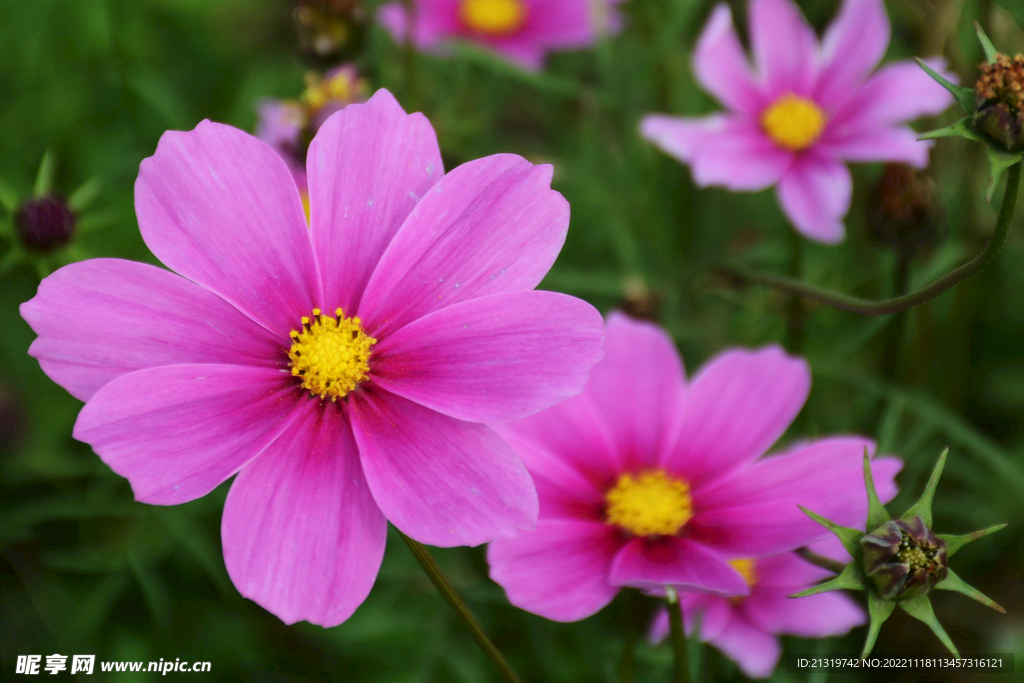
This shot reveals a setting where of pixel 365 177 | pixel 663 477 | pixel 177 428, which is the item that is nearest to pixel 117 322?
pixel 177 428

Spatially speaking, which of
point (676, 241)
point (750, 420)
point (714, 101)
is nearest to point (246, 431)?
point (750, 420)

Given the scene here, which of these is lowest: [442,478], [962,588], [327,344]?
[962,588]

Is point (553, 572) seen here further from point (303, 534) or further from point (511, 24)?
point (511, 24)

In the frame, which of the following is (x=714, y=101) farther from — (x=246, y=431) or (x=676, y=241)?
(x=246, y=431)

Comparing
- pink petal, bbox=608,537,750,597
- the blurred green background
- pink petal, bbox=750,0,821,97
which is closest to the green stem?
pink petal, bbox=608,537,750,597

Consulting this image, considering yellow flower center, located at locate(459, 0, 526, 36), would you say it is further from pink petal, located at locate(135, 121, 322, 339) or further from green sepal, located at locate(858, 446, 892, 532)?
green sepal, located at locate(858, 446, 892, 532)

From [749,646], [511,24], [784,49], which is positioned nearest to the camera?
[749,646]
